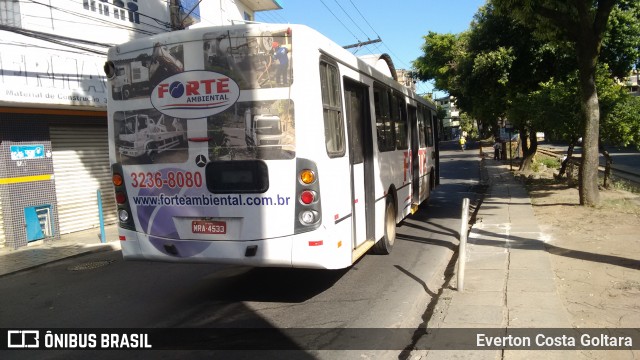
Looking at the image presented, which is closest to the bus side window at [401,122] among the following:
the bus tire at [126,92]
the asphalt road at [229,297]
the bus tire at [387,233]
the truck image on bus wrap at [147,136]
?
the bus tire at [387,233]

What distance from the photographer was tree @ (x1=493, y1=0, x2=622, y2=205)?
9984mm

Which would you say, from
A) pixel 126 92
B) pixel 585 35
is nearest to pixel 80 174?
pixel 126 92

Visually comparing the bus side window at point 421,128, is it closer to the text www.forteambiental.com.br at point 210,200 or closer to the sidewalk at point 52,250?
the text www.forteambiental.com.br at point 210,200

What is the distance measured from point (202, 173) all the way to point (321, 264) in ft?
5.25

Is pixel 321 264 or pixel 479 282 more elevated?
pixel 321 264

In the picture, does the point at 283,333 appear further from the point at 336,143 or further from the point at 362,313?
the point at 336,143

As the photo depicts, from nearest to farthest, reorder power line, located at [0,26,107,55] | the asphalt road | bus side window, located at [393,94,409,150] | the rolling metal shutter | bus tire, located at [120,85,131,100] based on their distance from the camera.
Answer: the asphalt road, bus tire, located at [120,85,131,100], bus side window, located at [393,94,409,150], power line, located at [0,26,107,55], the rolling metal shutter

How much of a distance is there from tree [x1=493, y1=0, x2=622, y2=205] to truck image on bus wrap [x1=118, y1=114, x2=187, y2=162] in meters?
8.04

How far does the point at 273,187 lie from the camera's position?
4.85 metres

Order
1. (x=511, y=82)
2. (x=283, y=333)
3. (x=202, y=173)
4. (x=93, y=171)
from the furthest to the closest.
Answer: (x=511, y=82), (x=93, y=171), (x=202, y=173), (x=283, y=333)

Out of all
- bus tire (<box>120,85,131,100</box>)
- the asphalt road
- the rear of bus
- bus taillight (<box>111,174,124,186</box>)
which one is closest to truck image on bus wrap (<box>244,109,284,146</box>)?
the rear of bus

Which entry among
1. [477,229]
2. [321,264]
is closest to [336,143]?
[321,264]

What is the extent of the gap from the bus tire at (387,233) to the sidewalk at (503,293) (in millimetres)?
1296

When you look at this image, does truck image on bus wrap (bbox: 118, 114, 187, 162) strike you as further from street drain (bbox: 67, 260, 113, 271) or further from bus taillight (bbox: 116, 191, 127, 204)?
street drain (bbox: 67, 260, 113, 271)
